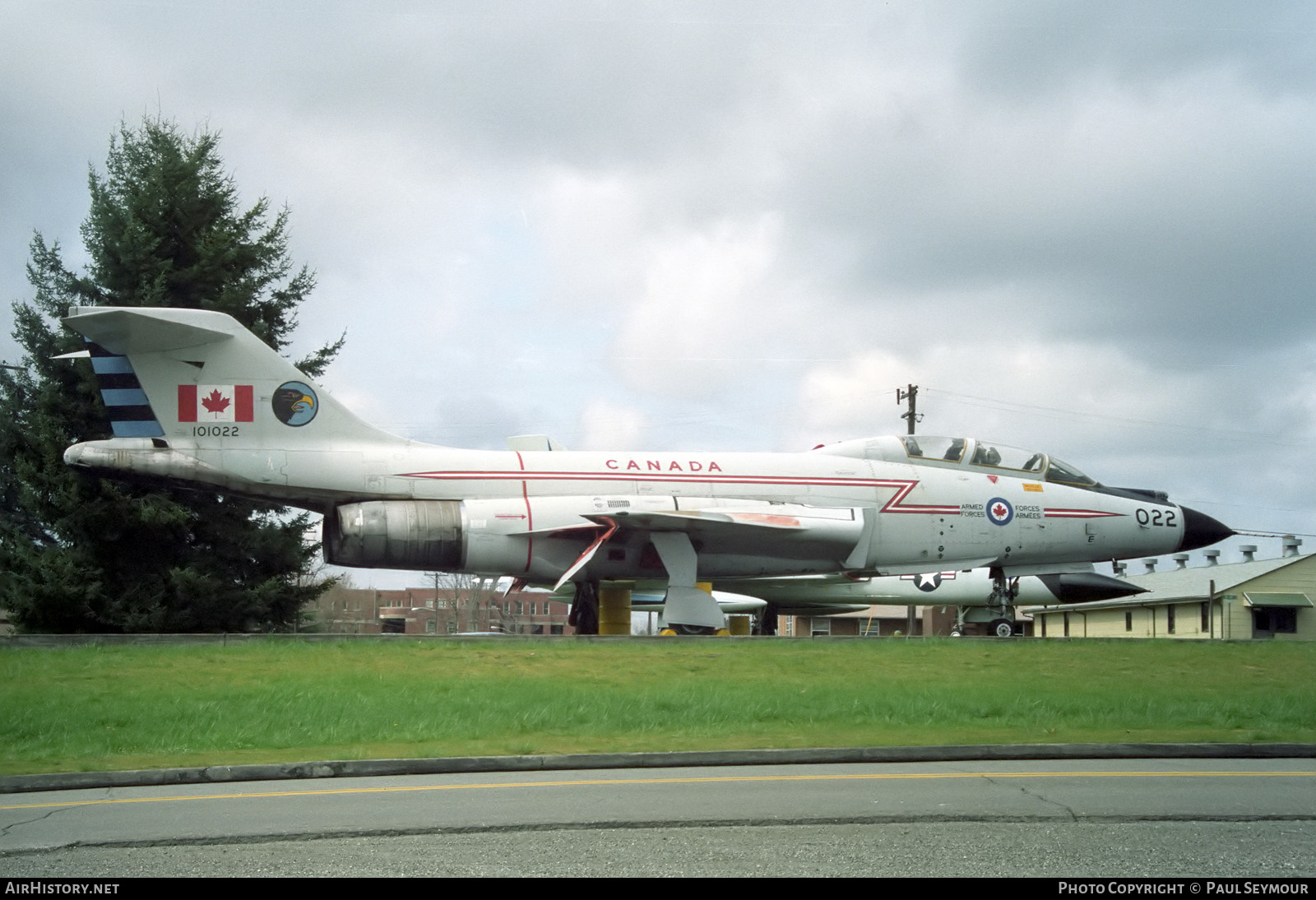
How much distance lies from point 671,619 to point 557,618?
98.6 metres

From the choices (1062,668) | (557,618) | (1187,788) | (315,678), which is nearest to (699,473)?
(1062,668)

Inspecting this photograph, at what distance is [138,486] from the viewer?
24.7 m

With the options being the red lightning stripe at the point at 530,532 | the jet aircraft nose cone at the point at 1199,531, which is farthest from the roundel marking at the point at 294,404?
the jet aircraft nose cone at the point at 1199,531

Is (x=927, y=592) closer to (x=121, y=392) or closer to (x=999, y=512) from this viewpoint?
(x=999, y=512)

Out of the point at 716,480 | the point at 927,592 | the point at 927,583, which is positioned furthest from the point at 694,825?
the point at 927,592

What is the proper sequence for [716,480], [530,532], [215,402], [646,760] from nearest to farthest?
[646,760]
[530,532]
[215,402]
[716,480]

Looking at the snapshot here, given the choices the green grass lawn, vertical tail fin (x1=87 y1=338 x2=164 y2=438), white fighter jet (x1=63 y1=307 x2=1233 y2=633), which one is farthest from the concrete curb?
vertical tail fin (x1=87 y1=338 x2=164 y2=438)

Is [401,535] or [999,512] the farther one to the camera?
[999,512]

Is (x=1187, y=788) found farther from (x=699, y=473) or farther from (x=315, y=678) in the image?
(x=699, y=473)

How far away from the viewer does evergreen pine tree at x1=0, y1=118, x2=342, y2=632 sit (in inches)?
936

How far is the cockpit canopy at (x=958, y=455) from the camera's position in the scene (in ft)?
68.7

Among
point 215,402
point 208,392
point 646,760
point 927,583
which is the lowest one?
point 646,760

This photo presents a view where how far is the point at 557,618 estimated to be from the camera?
116 m

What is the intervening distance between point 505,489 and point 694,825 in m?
13.0
